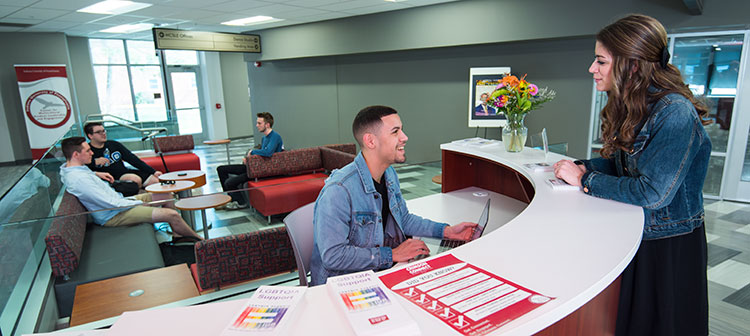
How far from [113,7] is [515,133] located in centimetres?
667

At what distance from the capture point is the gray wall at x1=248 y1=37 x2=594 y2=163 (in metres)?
5.55

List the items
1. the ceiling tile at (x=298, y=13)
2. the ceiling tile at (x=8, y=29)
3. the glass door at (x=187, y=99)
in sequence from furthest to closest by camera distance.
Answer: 1. the glass door at (x=187, y=99)
2. the ceiling tile at (x=8, y=29)
3. the ceiling tile at (x=298, y=13)

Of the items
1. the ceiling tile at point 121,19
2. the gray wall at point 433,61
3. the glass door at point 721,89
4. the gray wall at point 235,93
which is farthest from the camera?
the gray wall at point 235,93

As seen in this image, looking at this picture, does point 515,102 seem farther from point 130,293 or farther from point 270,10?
point 270,10

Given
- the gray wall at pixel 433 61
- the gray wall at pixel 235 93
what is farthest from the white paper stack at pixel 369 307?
the gray wall at pixel 235 93

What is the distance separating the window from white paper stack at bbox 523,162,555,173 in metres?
11.2

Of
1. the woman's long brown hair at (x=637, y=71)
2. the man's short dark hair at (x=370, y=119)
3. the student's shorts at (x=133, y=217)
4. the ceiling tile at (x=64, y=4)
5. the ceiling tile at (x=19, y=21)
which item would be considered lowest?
the student's shorts at (x=133, y=217)

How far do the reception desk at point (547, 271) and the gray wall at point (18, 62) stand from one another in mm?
11151

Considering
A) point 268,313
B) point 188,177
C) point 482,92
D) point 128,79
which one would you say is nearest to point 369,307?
point 268,313

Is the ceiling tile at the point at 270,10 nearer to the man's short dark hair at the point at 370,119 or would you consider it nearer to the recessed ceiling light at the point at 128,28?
the recessed ceiling light at the point at 128,28

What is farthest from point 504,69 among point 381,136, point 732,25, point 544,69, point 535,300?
point 535,300

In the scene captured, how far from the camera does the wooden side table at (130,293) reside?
2.44 meters

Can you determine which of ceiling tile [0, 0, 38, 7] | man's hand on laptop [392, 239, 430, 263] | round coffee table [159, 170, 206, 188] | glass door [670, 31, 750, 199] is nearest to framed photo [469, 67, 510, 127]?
glass door [670, 31, 750, 199]

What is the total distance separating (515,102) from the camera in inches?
101
